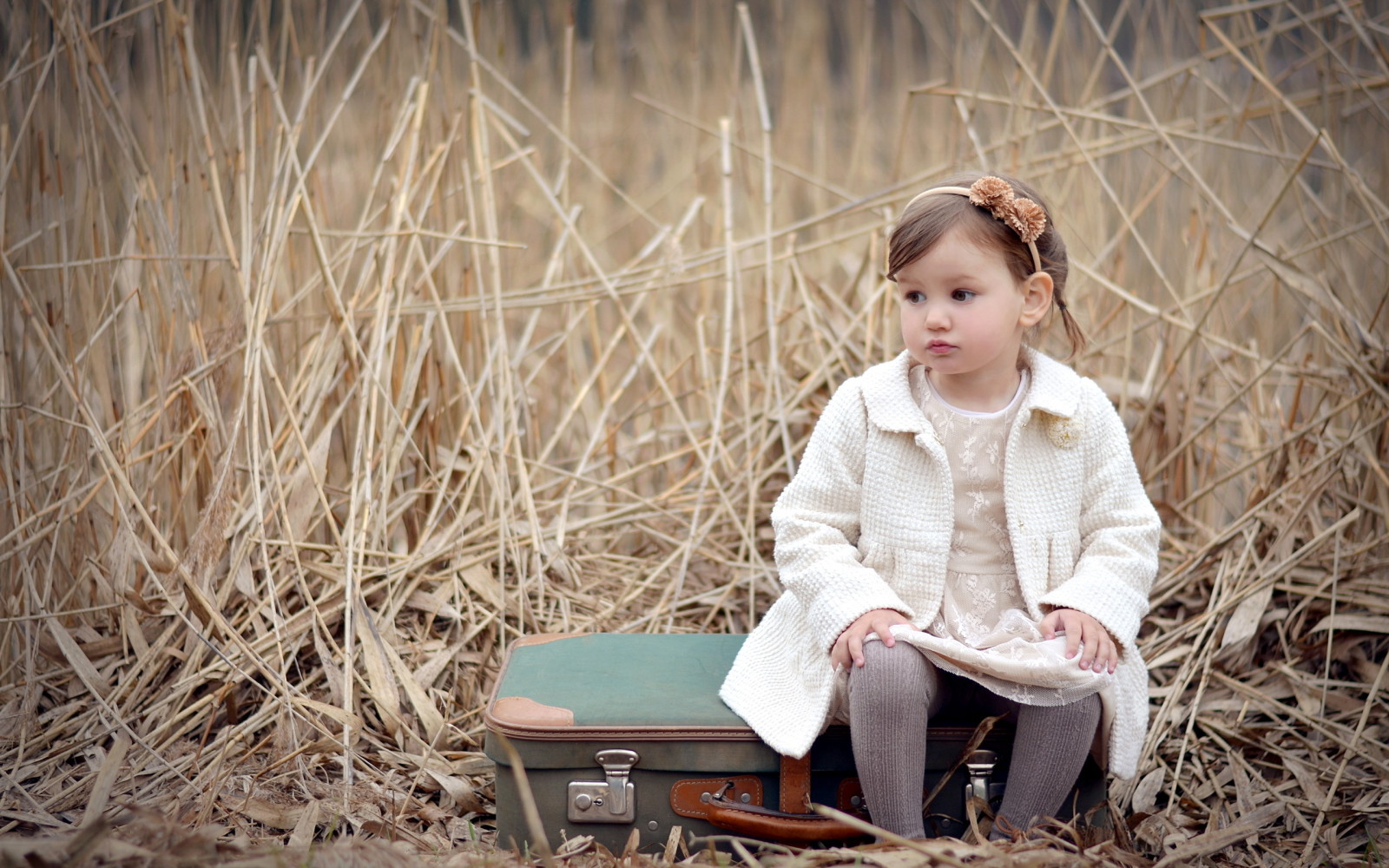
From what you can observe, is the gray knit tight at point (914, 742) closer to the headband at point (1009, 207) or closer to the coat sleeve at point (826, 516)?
the coat sleeve at point (826, 516)

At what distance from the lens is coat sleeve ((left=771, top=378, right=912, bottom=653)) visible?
5.16 feet

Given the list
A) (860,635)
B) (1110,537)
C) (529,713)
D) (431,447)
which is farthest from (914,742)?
(431,447)

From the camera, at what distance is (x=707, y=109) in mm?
3430

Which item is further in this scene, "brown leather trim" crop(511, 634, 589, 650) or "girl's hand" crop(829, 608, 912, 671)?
"brown leather trim" crop(511, 634, 589, 650)

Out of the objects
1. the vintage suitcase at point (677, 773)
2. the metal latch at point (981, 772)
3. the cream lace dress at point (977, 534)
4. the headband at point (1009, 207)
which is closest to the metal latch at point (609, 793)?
the vintage suitcase at point (677, 773)

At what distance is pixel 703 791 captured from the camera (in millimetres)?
1582

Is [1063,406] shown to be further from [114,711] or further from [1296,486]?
[114,711]

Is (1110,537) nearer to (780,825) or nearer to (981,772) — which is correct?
(981,772)

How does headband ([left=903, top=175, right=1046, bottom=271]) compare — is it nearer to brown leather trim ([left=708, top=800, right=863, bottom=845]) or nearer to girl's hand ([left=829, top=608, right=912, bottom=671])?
girl's hand ([left=829, top=608, right=912, bottom=671])

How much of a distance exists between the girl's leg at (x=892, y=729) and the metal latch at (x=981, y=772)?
0.11m

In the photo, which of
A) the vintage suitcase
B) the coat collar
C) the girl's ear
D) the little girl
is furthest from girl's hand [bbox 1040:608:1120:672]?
the girl's ear

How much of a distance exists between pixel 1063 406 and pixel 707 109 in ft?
6.95

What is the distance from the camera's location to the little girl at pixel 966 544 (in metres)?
1.49

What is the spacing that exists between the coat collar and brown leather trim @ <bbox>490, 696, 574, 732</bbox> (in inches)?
23.1
